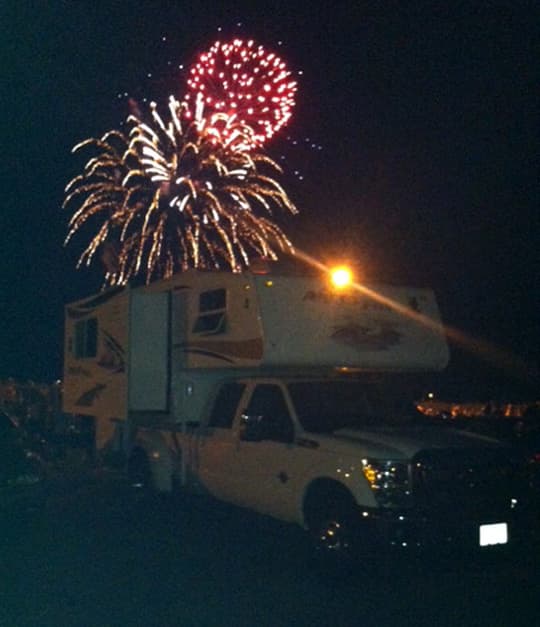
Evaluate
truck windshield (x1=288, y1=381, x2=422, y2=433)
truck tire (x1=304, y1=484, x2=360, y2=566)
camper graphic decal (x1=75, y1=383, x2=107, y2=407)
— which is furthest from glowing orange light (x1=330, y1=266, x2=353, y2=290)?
camper graphic decal (x1=75, y1=383, x2=107, y2=407)

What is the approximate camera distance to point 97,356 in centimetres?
1748

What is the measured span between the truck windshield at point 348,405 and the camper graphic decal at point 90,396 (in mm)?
5688

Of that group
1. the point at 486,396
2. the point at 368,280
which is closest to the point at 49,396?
the point at 486,396

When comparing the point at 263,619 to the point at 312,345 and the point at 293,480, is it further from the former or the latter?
the point at 312,345

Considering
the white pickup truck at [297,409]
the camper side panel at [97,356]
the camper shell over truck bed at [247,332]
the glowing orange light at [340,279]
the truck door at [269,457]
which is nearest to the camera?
the white pickup truck at [297,409]

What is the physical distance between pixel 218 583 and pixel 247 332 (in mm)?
3473

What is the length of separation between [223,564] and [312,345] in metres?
2.84

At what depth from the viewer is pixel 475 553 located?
10.4 meters

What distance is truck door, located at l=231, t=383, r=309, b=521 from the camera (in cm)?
1162

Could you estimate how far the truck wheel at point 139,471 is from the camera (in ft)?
49.9

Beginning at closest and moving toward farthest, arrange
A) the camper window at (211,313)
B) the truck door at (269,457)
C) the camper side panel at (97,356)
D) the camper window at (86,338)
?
1. the truck door at (269,457)
2. the camper window at (211,313)
3. the camper side panel at (97,356)
4. the camper window at (86,338)

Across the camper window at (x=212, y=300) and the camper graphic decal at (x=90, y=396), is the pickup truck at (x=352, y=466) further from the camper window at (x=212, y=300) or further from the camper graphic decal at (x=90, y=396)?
the camper graphic decal at (x=90, y=396)

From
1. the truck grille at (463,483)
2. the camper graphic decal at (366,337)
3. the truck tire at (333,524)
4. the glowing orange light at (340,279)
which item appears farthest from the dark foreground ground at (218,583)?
the glowing orange light at (340,279)

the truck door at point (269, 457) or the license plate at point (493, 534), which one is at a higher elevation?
the truck door at point (269, 457)
